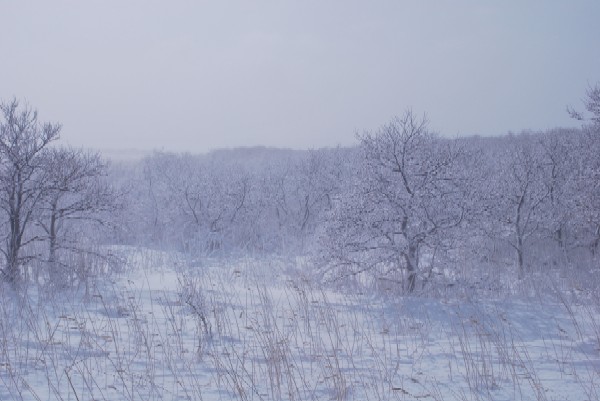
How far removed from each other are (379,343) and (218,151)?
8335 cm

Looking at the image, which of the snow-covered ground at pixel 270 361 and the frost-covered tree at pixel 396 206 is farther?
the frost-covered tree at pixel 396 206

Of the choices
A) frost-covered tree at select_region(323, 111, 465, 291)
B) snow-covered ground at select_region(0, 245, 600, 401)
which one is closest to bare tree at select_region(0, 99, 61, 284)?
snow-covered ground at select_region(0, 245, 600, 401)

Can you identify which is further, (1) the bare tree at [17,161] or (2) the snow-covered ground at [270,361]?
(1) the bare tree at [17,161]

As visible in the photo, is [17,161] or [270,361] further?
[17,161]

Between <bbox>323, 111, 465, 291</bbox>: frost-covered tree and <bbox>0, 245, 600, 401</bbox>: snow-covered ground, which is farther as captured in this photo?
<bbox>323, 111, 465, 291</bbox>: frost-covered tree

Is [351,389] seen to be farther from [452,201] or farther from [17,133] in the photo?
[17,133]

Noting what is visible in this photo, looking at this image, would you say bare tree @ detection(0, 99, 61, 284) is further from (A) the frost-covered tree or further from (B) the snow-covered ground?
(A) the frost-covered tree

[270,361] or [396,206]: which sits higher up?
[396,206]

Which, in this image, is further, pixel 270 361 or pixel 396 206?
pixel 396 206

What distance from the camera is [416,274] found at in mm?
10719

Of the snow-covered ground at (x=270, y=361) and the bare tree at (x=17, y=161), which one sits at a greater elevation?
the bare tree at (x=17, y=161)

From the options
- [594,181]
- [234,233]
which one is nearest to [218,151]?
[234,233]

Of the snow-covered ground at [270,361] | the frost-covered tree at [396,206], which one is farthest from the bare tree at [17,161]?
the frost-covered tree at [396,206]

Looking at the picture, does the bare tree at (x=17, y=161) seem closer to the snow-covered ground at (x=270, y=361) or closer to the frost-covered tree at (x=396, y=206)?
the snow-covered ground at (x=270, y=361)
